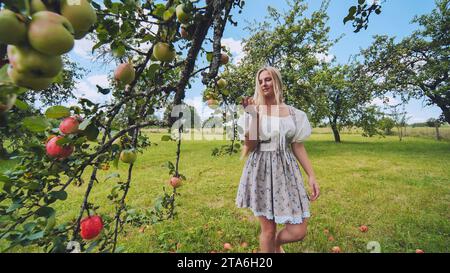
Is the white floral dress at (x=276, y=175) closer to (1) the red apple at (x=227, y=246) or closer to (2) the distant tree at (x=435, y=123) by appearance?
(1) the red apple at (x=227, y=246)

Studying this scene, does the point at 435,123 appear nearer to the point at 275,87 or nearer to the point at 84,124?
the point at 275,87

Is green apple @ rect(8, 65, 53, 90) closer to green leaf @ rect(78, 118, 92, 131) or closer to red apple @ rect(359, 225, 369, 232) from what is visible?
green leaf @ rect(78, 118, 92, 131)

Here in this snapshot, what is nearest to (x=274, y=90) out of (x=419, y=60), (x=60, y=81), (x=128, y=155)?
(x=128, y=155)

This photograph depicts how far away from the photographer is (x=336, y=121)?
15.4m

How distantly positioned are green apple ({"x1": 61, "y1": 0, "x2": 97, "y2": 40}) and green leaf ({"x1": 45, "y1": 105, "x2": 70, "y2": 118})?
41 centimetres

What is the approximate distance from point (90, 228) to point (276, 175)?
1.30 metres

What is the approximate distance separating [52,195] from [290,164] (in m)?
1.59

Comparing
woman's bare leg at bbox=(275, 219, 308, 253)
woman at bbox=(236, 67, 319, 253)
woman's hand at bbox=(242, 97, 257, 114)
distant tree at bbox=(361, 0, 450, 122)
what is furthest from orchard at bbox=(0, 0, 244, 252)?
distant tree at bbox=(361, 0, 450, 122)

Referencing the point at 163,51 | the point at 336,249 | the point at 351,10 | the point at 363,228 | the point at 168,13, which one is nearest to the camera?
the point at 168,13

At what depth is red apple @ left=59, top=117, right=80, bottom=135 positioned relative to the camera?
948 mm

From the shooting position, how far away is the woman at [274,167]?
2.02 meters

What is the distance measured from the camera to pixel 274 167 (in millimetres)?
2055

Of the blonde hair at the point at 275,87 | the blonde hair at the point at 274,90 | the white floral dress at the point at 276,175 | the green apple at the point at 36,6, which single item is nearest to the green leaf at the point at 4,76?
the green apple at the point at 36,6

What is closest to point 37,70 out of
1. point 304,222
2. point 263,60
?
point 304,222
